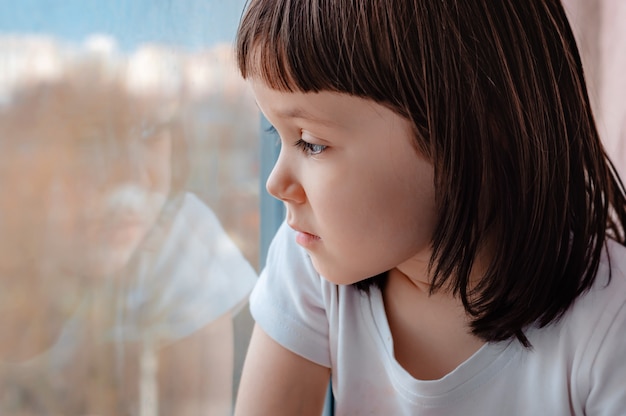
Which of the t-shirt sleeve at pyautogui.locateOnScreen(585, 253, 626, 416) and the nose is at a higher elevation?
the nose

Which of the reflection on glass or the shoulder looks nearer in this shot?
the shoulder

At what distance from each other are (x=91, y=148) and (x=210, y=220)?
0.21m

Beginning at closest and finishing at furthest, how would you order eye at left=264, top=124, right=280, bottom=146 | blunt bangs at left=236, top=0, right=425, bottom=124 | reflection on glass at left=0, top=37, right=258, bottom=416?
blunt bangs at left=236, top=0, right=425, bottom=124, reflection on glass at left=0, top=37, right=258, bottom=416, eye at left=264, top=124, right=280, bottom=146

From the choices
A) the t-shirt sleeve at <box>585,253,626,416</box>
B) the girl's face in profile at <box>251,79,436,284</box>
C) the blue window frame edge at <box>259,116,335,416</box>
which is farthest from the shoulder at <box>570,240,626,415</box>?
the blue window frame edge at <box>259,116,335,416</box>

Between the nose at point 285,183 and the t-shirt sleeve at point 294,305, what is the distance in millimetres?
183

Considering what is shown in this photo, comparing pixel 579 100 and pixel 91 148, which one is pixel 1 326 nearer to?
pixel 91 148

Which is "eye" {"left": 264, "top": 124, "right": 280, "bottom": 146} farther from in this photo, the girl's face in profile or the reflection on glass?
the girl's face in profile

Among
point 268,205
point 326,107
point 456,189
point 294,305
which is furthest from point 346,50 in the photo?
point 268,205

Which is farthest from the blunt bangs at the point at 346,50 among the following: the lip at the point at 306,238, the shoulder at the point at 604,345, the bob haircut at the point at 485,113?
the shoulder at the point at 604,345

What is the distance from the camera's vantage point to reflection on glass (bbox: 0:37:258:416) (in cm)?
84

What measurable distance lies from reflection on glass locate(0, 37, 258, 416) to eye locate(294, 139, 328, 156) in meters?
0.29

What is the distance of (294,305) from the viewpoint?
0.88 metres

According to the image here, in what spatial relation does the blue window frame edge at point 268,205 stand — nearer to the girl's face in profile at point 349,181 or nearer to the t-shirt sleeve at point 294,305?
the t-shirt sleeve at point 294,305

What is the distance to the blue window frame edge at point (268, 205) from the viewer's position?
1.04m
